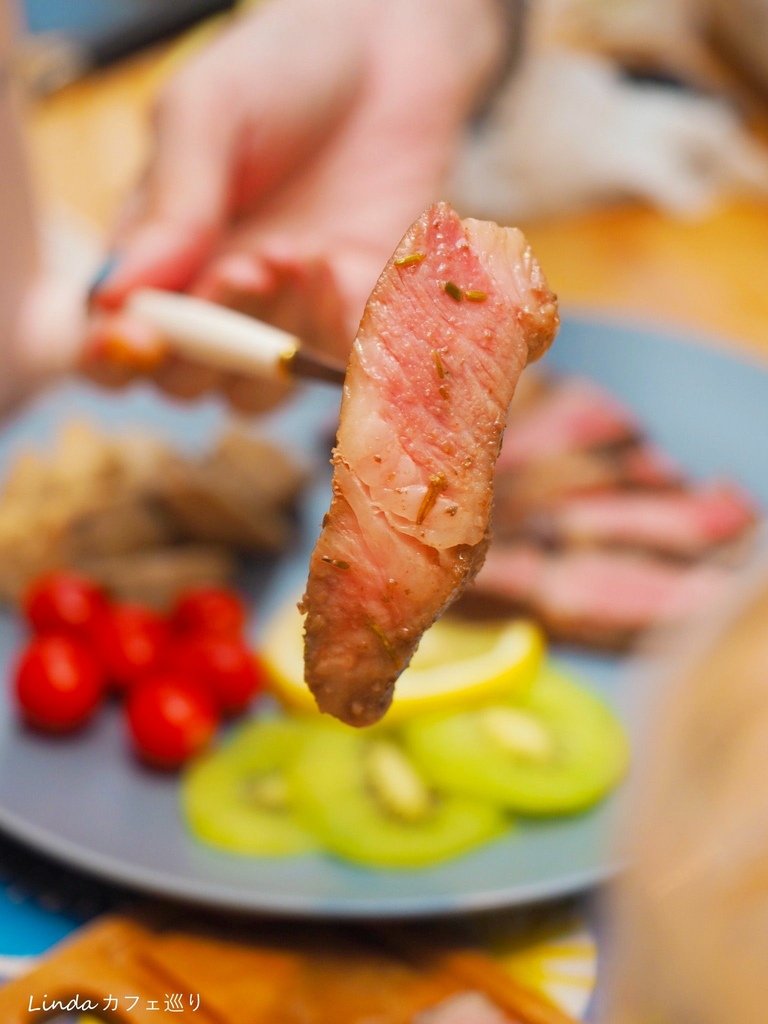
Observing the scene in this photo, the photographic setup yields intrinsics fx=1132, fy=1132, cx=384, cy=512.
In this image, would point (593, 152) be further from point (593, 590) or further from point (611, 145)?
point (593, 590)

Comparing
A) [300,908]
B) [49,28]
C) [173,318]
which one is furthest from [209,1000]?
[49,28]

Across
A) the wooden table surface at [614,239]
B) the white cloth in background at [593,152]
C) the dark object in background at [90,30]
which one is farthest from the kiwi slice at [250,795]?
the dark object in background at [90,30]

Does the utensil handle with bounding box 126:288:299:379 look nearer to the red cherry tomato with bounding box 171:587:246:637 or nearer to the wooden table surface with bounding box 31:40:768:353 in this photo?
the red cherry tomato with bounding box 171:587:246:637

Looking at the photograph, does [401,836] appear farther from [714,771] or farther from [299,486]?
[299,486]

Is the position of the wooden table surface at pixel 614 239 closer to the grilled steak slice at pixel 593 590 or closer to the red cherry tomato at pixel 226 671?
the grilled steak slice at pixel 593 590

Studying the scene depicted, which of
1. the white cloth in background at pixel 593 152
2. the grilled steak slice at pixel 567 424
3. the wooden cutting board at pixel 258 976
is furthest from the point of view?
the white cloth in background at pixel 593 152

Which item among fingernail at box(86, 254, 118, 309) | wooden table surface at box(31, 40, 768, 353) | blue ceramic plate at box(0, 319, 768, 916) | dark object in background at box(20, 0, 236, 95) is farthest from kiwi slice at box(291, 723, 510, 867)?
dark object in background at box(20, 0, 236, 95)

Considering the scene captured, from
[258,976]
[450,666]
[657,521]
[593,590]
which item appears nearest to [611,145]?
[657,521]
